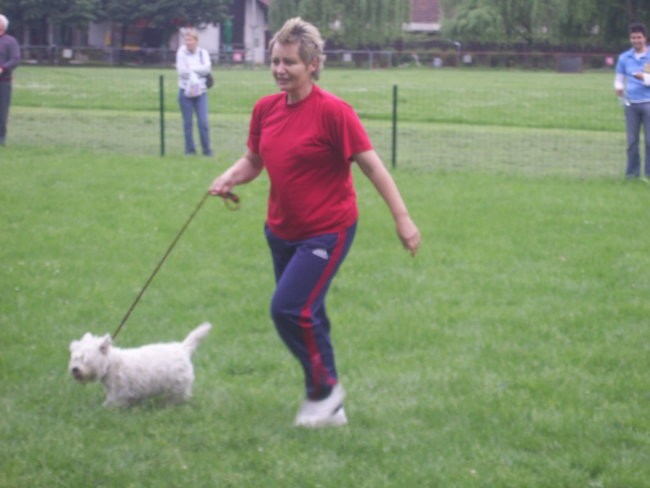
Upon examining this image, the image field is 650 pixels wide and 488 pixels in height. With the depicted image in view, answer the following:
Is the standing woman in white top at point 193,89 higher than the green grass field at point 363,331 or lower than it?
higher

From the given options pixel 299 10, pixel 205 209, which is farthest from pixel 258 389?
pixel 299 10

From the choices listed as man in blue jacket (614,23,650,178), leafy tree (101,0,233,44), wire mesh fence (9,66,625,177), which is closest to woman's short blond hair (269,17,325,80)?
man in blue jacket (614,23,650,178)

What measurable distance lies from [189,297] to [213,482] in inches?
141

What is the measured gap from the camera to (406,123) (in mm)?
22047

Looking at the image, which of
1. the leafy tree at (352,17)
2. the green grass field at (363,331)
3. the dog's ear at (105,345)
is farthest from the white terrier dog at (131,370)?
the leafy tree at (352,17)

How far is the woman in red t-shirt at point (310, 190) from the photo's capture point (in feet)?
16.4

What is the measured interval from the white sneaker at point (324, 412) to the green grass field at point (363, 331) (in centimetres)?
7

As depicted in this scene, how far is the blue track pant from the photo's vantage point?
509 centimetres

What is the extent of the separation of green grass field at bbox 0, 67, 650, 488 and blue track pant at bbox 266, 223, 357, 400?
1.06ft

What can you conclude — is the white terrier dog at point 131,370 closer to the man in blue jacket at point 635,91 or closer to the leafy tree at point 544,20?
the man in blue jacket at point 635,91

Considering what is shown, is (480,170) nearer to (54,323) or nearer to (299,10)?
(54,323)

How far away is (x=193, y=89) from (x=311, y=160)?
11040mm

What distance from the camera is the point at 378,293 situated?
8273 mm

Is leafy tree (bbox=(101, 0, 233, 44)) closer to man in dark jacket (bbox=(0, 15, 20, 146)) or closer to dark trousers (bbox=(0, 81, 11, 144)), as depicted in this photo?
man in dark jacket (bbox=(0, 15, 20, 146))
